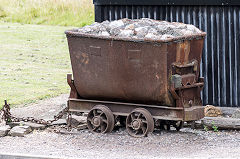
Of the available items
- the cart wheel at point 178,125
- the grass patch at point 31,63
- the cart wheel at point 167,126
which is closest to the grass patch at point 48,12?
the grass patch at point 31,63

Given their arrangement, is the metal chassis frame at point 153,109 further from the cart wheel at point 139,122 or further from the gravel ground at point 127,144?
the gravel ground at point 127,144

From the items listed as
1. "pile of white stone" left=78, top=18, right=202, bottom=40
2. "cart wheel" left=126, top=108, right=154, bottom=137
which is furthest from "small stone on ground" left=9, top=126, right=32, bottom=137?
"pile of white stone" left=78, top=18, right=202, bottom=40

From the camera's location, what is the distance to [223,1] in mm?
11820

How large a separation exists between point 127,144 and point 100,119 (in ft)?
2.59

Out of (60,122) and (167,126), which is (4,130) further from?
(167,126)

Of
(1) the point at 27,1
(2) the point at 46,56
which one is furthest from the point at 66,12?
(2) the point at 46,56

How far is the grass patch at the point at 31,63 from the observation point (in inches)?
580

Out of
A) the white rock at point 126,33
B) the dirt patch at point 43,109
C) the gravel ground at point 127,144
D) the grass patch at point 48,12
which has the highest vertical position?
the grass patch at point 48,12

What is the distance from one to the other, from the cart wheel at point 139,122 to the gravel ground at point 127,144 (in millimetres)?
119

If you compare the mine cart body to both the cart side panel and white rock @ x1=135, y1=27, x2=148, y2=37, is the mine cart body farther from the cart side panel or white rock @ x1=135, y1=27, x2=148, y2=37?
white rock @ x1=135, y1=27, x2=148, y2=37

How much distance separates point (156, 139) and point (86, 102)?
145 cm

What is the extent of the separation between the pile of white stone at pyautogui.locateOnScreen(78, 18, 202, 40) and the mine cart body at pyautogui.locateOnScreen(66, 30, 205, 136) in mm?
137

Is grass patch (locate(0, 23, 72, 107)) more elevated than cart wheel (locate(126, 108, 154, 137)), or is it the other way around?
grass patch (locate(0, 23, 72, 107))

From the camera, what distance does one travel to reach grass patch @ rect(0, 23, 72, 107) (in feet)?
48.4
